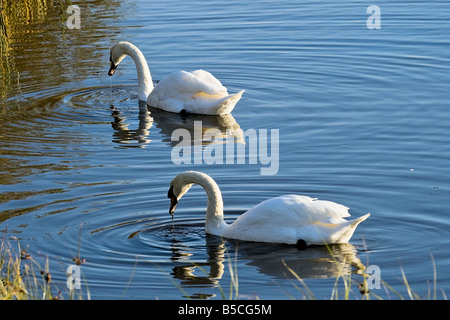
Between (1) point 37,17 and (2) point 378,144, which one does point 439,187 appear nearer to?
(2) point 378,144

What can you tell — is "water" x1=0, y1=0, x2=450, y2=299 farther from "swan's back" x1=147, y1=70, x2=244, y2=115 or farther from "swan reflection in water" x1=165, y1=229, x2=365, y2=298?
"swan's back" x1=147, y1=70, x2=244, y2=115

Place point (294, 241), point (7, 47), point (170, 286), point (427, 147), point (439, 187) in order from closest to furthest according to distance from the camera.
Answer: point (170, 286)
point (294, 241)
point (439, 187)
point (427, 147)
point (7, 47)

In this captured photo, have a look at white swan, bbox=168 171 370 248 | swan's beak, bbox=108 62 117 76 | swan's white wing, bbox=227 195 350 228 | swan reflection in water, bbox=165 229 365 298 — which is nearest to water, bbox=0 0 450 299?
swan reflection in water, bbox=165 229 365 298

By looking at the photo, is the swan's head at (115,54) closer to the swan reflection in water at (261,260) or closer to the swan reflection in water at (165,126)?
the swan reflection in water at (165,126)

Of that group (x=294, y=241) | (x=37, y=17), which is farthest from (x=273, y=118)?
(x=37, y=17)

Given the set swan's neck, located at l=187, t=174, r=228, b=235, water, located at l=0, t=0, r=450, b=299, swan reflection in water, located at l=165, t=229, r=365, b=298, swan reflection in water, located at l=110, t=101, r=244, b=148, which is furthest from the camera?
swan reflection in water, located at l=110, t=101, r=244, b=148

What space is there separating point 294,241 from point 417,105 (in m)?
5.54

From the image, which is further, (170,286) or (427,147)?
(427,147)

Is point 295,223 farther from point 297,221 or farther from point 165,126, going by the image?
point 165,126

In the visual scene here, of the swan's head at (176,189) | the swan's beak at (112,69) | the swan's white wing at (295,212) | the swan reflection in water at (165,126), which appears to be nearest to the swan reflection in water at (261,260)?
the swan's white wing at (295,212)

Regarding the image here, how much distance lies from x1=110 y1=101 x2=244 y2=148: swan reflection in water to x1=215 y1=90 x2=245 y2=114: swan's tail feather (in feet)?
0.30

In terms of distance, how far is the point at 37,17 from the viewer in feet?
68.7

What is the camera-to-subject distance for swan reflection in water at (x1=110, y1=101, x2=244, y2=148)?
40.9 ft

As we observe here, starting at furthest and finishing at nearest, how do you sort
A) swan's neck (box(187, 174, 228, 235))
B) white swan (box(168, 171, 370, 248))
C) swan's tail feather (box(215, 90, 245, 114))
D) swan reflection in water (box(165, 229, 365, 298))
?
swan's tail feather (box(215, 90, 245, 114)), swan's neck (box(187, 174, 228, 235)), white swan (box(168, 171, 370, 248)), swan reflection in water (box(165, 229, 365, 298))
